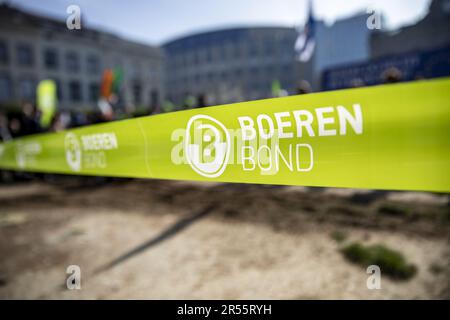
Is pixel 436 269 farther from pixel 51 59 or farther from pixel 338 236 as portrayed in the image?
pixel 51 59

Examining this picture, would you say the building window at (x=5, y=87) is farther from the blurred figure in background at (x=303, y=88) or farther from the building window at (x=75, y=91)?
the blurred figure in background at (x=303, y=88)

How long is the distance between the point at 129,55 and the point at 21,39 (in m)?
13.1

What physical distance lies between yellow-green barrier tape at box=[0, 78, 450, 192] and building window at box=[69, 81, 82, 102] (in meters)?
38.4

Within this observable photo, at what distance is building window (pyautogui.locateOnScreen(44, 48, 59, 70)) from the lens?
33562 mm

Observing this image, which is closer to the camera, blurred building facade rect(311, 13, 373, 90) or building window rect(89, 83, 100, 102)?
building window rect(89, 83, 100, 102)

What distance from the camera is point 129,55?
41312 mm

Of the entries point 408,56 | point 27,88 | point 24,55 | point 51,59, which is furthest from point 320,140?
point 51,59

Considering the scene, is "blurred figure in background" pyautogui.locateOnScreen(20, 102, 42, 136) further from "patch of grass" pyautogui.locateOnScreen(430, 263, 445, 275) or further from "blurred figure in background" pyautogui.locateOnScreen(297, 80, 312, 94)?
"patch of grass" pyautogui.locateOnScreen(430, 263, 445, 275)

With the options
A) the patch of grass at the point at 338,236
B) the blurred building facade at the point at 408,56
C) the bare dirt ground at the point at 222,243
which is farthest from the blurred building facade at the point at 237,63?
the patch of grass at the point at 338,236

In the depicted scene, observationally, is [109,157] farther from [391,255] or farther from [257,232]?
[391,255]

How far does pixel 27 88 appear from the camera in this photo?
31609 mm

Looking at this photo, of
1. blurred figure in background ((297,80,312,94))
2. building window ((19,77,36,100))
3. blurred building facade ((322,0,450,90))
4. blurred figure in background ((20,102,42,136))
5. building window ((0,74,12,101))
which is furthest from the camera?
building window ((19,77,36,100))

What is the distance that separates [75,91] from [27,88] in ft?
18.4

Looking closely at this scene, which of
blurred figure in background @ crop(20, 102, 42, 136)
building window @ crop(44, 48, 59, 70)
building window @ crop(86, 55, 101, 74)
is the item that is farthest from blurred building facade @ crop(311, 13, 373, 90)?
blurred figure in background @ crop(20, 102, 42, 136)
